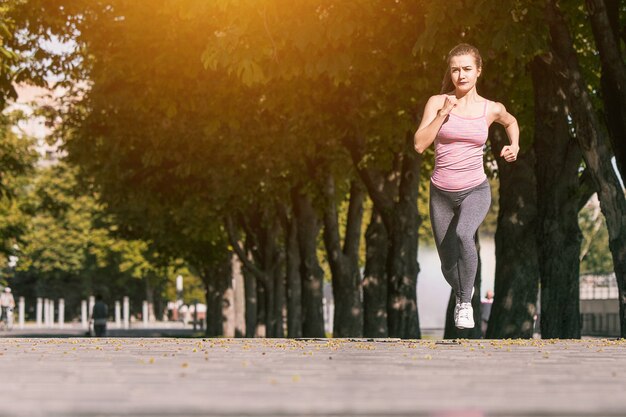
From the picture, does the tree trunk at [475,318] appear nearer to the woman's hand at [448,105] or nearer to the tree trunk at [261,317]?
the woman's hand at [448,105]

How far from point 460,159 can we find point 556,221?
22.5ft

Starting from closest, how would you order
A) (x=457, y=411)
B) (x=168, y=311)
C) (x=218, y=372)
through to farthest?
(x=457, y=411)
(x=218, y=372)
(x=168, y=311)

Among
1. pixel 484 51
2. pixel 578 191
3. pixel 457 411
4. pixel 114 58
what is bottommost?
pixel 457 411

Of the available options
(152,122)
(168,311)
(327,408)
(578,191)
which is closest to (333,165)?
(152,122)

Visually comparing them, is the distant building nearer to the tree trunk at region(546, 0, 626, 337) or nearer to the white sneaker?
the tree trunk at region(546, 0, 626, 337)

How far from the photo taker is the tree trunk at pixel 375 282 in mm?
26172

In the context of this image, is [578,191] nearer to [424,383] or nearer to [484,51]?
[484,51]

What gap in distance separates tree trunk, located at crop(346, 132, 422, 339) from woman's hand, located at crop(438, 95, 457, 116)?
13.4 m

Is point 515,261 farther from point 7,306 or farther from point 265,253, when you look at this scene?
point 7,306

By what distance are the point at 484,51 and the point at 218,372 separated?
8.66 m

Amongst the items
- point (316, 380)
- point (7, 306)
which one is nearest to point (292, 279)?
point (7, 306)

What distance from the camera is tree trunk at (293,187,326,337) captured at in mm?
30891

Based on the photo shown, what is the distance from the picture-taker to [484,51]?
14875mm

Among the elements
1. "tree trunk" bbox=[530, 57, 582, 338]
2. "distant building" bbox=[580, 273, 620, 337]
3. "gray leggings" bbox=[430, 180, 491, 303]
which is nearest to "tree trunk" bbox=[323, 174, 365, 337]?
"tree trunk" bbox=[530, 57, 582, 338]
